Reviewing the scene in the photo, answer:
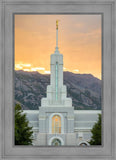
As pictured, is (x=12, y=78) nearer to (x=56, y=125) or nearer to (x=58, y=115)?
(x=56, y=125)

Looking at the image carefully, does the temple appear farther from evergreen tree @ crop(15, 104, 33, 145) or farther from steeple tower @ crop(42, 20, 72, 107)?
evergreen tree @ crop(15, 104, 33, 145)

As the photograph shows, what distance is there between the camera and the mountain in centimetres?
272

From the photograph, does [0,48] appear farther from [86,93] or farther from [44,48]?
[86,93]

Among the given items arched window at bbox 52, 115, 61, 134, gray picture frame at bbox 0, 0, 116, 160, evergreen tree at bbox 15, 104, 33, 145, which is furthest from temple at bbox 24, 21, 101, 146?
gray picture frame at bbox 0, 0, 116, 160

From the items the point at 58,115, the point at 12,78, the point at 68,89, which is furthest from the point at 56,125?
the point at 12,78

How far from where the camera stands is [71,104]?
9.77 feet

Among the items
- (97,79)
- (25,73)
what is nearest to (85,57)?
(97,79)

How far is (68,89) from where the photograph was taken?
3.07 meters

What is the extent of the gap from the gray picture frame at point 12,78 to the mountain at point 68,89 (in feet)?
2.95

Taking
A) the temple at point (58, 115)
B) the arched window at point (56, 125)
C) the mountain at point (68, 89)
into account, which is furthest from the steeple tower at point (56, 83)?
the arched window at point (56, 125)

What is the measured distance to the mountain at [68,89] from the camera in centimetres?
272

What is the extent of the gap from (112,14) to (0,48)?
39.9 inches

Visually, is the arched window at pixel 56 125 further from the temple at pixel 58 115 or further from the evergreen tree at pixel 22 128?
the evergreen tree at pixel 22 128
